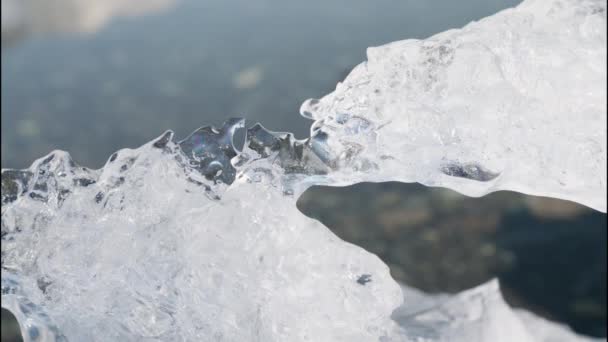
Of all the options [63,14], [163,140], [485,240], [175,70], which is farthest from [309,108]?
[63,14]

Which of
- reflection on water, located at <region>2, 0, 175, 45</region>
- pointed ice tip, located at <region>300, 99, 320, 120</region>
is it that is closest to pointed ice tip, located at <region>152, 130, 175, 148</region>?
pointed ice tip, located at <region>300, 99, 320, 120</region>

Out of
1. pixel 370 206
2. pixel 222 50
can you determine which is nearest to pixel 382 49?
pixel 370 206

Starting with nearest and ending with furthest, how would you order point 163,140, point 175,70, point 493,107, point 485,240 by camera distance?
point 493,107, point 163,140, point 485,240, point 175,70

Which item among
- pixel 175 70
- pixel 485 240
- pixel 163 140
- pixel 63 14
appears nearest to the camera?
pixel 163 140

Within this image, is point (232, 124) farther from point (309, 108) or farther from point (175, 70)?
point (175, 70)

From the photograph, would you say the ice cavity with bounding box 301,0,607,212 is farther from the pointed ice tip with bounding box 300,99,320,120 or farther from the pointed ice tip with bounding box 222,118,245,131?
the pointed ice tip with bounding box 222,118,245,131

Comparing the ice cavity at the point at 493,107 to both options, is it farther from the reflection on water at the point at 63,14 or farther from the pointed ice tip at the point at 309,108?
the reflection on water at the point at 63,14
